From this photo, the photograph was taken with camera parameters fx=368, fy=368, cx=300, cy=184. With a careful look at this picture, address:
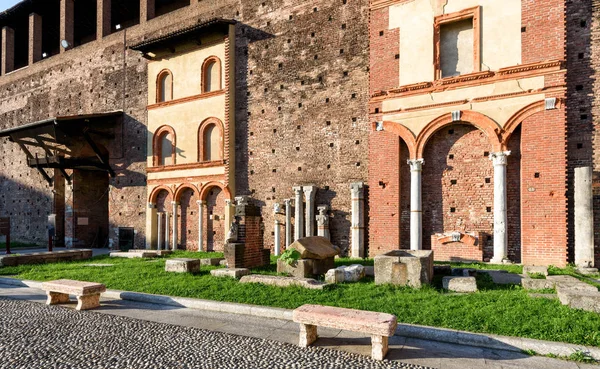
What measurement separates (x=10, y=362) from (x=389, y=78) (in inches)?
455

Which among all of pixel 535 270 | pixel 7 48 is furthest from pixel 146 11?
pixel 535 270

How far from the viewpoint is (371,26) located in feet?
41.4

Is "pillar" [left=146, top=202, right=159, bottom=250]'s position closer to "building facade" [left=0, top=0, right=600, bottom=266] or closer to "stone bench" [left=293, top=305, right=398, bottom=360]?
"building facade" [left=0, top=0, right=600, bottom=266]

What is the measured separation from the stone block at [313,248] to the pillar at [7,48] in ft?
91.3

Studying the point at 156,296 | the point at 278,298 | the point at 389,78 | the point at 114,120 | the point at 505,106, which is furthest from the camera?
the point at 114,120

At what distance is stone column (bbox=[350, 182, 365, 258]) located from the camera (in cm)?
1248

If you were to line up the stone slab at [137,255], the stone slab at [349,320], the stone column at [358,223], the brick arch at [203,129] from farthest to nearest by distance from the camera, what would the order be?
the brick arch at [203,129] < the stone slab at [137,255] < the stone column at [358,223] < the stone slab at [349,320]

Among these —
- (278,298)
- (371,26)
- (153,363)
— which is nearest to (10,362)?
(153,363)

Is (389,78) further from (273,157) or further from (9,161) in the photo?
(9,161)

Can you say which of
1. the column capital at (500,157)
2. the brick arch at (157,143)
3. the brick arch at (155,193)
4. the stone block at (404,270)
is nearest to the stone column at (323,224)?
the stone block at (404,270)

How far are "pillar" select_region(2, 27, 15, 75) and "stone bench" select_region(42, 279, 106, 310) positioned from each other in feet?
85.2

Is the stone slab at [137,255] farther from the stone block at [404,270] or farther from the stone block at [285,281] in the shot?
the stone block at [404,270]

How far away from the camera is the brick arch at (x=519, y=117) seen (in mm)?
10008

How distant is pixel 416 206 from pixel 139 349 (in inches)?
350
